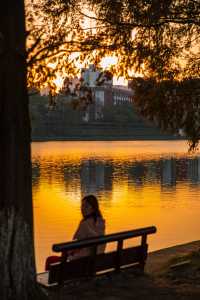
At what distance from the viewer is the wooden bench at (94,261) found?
29.0ft

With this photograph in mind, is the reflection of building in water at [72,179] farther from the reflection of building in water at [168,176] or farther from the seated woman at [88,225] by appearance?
the seated woman at [88,225]

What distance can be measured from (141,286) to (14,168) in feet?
9.65

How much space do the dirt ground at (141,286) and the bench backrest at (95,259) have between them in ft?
0.54

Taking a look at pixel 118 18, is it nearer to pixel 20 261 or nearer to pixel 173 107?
pixel 173 107

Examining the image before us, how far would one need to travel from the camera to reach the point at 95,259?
9406 millimetres

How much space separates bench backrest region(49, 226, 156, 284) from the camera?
8.84 metres

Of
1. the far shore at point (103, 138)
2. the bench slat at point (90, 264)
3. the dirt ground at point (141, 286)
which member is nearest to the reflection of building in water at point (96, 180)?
the dirt ground at point (141, 286)

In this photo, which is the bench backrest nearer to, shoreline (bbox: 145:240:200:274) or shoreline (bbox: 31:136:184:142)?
shoreline (bbox: 145:240:200:274)

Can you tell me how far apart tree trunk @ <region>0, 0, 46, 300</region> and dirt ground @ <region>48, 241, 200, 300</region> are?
29.3 inches

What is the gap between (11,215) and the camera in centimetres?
802

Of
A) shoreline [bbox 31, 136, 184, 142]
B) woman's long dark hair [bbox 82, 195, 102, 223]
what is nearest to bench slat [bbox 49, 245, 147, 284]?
woman's long dark hair [bbox 82, 195, 102, 223]

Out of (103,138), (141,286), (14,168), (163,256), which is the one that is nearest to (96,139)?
(103,138)

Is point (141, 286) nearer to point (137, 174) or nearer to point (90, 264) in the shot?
point (90, 264)

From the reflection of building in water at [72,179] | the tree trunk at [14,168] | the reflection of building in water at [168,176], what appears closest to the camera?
the tree trunk at [14,168]
